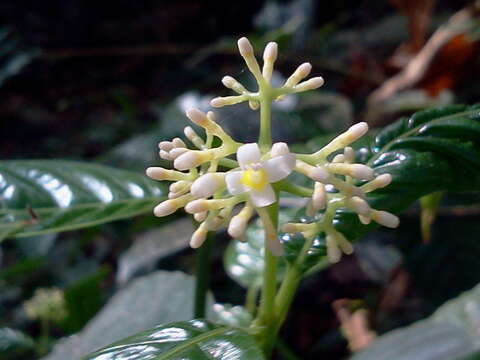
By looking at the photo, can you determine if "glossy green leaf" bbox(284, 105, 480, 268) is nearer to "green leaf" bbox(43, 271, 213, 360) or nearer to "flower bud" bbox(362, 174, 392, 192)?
"flower bud" bbox(362, 174, 392, 192)

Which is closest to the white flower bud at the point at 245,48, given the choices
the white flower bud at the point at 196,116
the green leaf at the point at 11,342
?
the white flower bud at the point at 196,116

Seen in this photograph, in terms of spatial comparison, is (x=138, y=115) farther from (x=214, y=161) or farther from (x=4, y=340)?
(x=214, y=161)

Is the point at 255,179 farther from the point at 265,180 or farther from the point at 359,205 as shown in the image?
the point at 359,205

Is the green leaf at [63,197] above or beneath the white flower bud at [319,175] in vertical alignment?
above

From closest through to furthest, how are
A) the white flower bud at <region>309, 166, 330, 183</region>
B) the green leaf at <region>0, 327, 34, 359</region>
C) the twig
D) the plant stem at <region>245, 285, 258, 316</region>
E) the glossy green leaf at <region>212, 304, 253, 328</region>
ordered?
the white flower bud at <region>309, 166, 330, 183</region> → the glossy green leaf at <region>212, 304, 253, 328</region> → the plant stem at <region>245, 285, 258, 316</region> → the green leaf at <region>0, 327, 34, 359</region> → the twig

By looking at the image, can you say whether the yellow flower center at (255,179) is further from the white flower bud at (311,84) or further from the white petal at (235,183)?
the white flower bud at (311,84)

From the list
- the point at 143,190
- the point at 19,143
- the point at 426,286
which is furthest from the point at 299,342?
the point at 19,143

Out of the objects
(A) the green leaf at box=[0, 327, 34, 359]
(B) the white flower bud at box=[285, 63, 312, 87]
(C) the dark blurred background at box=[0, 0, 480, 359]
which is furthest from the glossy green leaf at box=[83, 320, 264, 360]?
(A) the green leaf at box=[0, 327, 34, 359]
